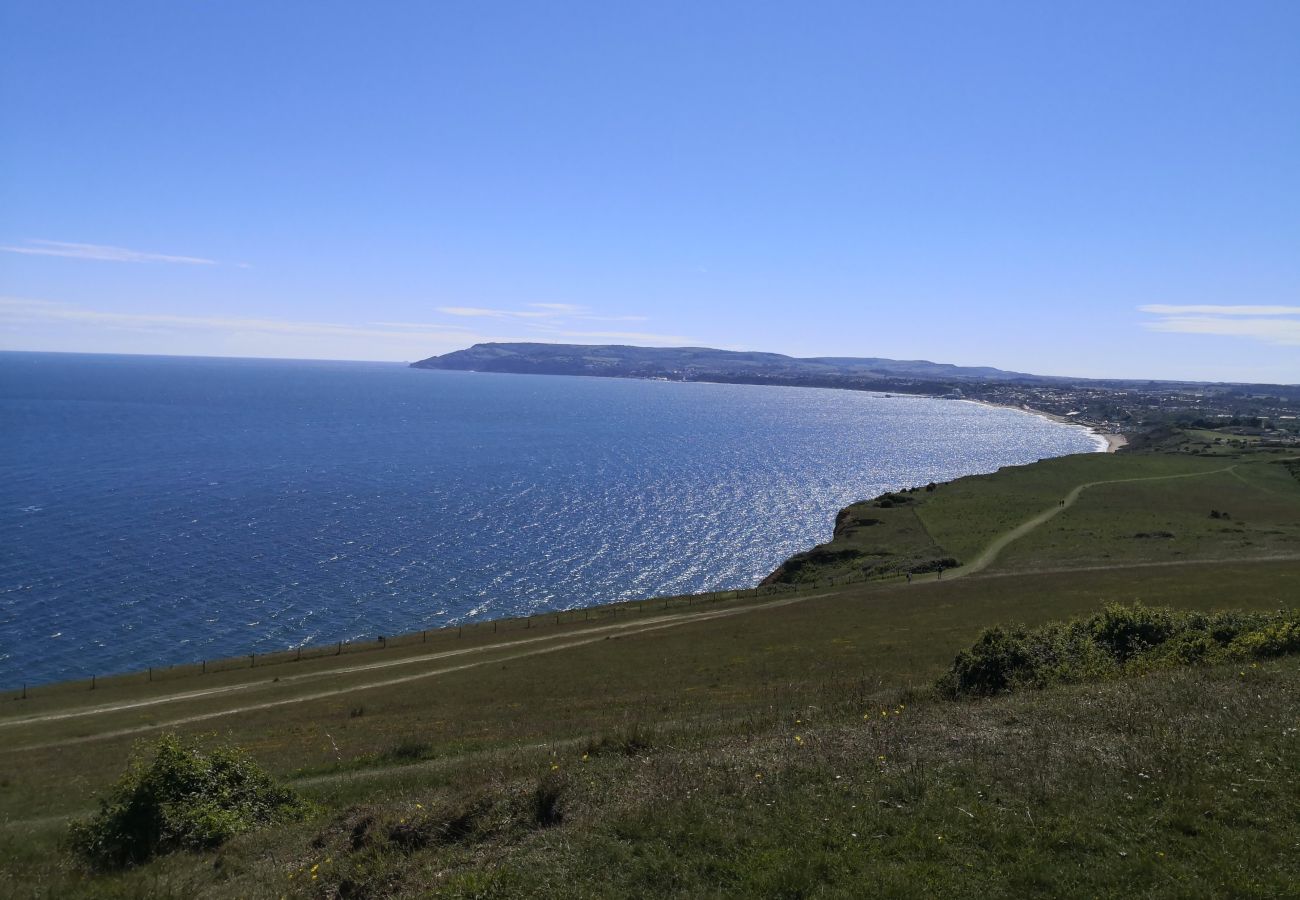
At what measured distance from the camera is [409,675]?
43406mm

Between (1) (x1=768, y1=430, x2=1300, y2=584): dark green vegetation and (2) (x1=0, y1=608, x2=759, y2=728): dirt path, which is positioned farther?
(1) (x1=768, y1=430, x2=1300, y2=584): dark green vegetation

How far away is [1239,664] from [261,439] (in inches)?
7014

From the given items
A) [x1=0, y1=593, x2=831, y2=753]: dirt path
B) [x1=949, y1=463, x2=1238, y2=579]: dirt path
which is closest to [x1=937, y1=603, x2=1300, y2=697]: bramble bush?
[x1=0, y1=593, x2=831, y2=753]: dirt path

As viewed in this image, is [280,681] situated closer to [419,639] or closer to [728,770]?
[419,639]

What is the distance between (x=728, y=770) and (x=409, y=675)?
3212cm

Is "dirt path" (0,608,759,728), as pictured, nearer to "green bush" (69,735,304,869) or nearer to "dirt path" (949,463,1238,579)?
"green bush" (69,735,304,869)

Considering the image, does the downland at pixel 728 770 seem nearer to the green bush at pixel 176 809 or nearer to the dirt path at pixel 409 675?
the dirt path at pixel 409 675

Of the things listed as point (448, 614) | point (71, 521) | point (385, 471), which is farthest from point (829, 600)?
point (385, 471)

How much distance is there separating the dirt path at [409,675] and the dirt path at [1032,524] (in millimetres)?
13659

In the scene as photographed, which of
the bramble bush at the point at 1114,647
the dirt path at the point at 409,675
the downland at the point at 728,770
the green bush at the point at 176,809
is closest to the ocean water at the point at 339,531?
the dirt path at the point at 409,675

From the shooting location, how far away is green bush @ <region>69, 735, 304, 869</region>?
689 inches

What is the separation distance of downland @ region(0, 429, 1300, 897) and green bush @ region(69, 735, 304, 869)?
706 mm

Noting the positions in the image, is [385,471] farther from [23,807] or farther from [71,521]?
[23,807]

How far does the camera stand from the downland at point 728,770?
12.2m
